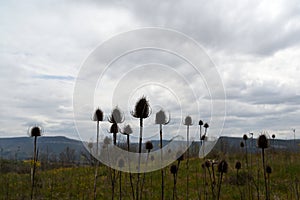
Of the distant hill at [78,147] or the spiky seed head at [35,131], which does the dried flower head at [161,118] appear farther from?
the spiky seed head at [35,131]

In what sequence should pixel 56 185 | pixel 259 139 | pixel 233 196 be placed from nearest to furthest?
1. pixel 259 139
2. pixel 233 196
3. pixel 56 185

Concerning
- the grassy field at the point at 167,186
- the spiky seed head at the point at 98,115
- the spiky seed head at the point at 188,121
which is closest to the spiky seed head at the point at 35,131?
the spiky seed head at the point at 98,115

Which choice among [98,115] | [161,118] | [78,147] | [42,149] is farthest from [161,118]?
[78,147]

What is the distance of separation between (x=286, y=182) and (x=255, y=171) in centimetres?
229

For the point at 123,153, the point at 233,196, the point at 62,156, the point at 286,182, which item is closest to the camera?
the point at 123,153

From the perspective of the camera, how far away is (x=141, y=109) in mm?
4457

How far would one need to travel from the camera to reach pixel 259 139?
5.25 metres

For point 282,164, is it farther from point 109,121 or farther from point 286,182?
point 109,121

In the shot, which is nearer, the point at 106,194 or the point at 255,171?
the point at 106,194

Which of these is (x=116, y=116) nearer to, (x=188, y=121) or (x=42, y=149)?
(x=188, y=121)

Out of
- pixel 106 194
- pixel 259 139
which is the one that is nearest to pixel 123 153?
pixel 259 139

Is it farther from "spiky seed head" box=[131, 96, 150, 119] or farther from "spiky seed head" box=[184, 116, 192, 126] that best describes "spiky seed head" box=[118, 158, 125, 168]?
"spiky seed head" box=[184, 116, 192, 126]

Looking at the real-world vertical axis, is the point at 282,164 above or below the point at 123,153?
below

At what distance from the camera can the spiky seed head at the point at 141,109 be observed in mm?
4465
